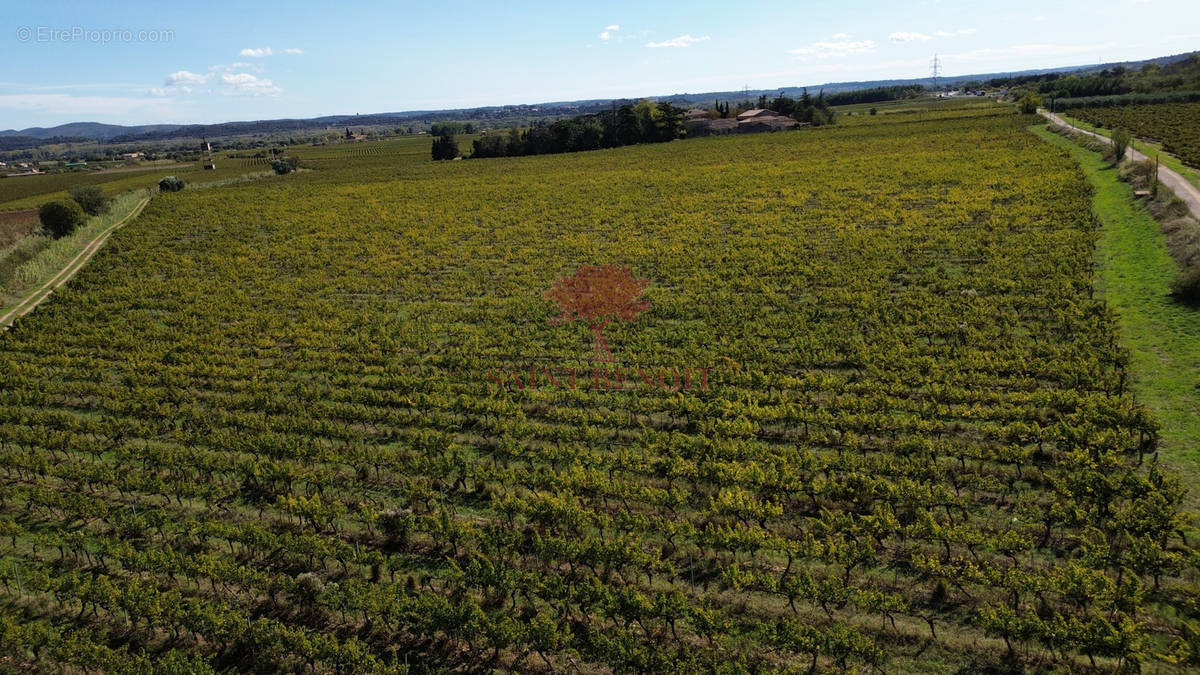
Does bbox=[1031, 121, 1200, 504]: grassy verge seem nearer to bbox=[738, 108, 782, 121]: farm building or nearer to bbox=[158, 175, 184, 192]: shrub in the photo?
bbox=[738, 108, 782, 121]: farm building

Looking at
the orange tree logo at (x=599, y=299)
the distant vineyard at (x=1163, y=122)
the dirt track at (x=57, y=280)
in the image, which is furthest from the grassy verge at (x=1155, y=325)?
the dirt track at (x=57, y=280)

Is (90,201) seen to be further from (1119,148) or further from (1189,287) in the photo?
(1119,148)

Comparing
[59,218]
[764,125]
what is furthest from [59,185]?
[764,125]

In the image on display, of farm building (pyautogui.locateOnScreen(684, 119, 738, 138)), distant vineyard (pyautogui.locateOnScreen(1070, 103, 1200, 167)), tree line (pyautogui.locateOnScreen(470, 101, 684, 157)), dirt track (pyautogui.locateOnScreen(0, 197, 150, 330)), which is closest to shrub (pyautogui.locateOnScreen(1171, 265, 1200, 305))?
distant vineyard (pyautogui.locateOnScreen(1070, 103, 1200, 167))

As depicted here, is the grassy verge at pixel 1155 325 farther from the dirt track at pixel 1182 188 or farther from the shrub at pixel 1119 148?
the shrub at pixel 1119 148

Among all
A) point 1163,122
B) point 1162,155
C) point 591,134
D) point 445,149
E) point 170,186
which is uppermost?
point 591,134

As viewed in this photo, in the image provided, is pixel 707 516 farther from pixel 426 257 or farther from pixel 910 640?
pixel 426 257
